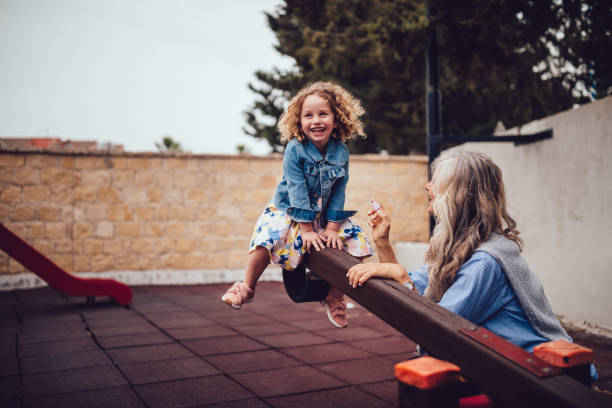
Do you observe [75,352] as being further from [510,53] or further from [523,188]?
[510,53]

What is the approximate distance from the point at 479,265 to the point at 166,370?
2.96 m

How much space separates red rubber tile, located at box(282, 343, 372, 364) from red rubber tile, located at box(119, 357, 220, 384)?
0.76m

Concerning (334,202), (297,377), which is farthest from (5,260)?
(334,202)

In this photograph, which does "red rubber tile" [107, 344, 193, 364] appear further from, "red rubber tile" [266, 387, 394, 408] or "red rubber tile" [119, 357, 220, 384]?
"red rubber tile" [266, 387, 394, 408]

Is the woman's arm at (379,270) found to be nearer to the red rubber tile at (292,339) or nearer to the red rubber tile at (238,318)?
the red rubber tile at (292,339)

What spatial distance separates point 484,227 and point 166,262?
7.57m

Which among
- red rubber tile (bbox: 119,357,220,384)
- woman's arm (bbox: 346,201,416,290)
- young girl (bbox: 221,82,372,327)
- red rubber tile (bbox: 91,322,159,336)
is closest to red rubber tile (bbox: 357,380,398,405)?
young girl (bbox: 221,82,372,327)

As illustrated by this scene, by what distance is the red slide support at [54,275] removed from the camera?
6320mm

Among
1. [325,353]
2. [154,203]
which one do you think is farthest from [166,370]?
[154,203]

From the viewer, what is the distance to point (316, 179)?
2541 mm

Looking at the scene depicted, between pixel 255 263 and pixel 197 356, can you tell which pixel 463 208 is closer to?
pixel 255 263

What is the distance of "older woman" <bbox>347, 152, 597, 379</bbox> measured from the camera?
5.82 ft

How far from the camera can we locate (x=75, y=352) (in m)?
4.53

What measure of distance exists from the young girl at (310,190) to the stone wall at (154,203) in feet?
21.1
